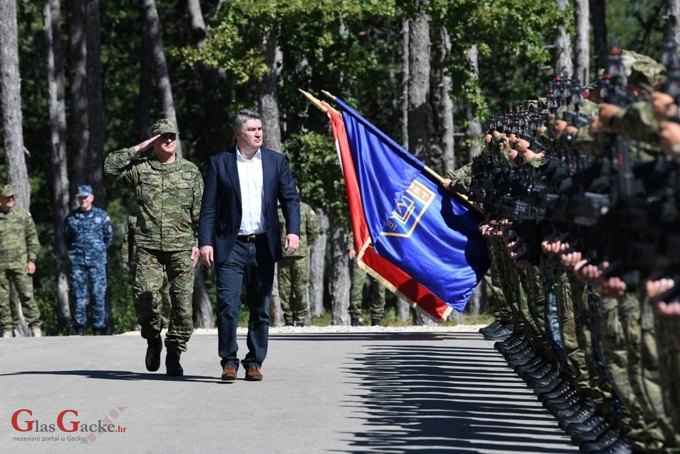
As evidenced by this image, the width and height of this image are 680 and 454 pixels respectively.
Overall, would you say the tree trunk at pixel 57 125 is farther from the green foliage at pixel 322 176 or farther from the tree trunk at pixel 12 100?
the green foliage at pixel 322 176

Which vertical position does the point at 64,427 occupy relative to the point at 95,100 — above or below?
below

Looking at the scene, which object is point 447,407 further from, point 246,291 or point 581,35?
point 581,35

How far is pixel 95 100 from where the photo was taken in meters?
34.8

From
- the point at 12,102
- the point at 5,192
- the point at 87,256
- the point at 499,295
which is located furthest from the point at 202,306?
the point at 499,295

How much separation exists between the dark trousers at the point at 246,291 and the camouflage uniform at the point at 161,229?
2.09ft

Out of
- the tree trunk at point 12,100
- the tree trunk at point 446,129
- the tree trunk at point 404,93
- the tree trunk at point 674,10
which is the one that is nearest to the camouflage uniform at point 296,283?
the tree trunk at point 12,100

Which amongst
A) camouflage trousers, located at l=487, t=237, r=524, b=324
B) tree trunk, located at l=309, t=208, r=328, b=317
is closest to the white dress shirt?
camouflage trousers, located at l=487, t=237, r=524, b=324

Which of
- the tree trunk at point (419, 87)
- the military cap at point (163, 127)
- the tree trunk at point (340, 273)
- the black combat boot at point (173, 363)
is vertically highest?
the tree trunk at point (419, 87)

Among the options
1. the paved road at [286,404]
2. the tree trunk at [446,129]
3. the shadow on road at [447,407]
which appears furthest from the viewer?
the tree trunk at [446,129]

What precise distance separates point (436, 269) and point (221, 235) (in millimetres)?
6118

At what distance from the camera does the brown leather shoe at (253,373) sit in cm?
1398

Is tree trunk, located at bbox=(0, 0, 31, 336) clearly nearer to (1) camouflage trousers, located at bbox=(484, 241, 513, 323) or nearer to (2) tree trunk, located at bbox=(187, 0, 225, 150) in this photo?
(2) tree trunk, located at bbox=(187, 0, 225, 150)

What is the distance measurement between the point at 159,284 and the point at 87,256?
11177mm

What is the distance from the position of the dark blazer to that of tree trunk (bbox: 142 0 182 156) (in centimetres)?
1878
